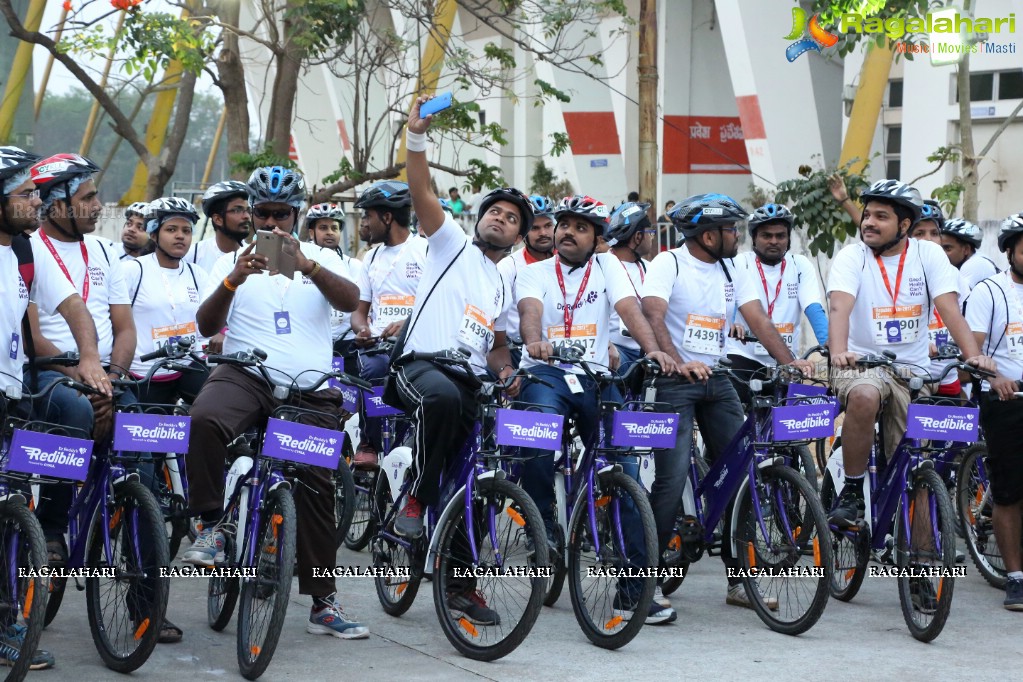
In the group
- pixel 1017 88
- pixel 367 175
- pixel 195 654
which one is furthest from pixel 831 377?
pixel 1017 88

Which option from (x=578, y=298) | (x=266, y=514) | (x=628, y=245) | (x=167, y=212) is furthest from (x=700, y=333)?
(x=167, y=212)

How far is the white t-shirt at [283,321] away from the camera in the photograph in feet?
22.1

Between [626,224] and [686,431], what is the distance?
10.4 feet

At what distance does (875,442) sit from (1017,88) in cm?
1414

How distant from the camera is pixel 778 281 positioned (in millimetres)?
9688

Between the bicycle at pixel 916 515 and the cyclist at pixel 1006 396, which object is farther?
the cyclist at pixel 1006 396

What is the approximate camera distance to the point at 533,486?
7.29 meters

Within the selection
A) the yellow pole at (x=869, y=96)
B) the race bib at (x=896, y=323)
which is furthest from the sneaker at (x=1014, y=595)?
the yellow pole at (x=869, y=96)

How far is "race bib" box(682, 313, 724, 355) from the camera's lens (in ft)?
25.0

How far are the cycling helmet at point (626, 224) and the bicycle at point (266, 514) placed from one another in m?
4.20

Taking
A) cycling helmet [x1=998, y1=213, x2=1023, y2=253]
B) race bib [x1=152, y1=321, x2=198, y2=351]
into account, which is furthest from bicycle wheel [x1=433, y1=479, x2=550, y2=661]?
cycling helmet [x1=998, y1=213, x2=1023, y2=253]

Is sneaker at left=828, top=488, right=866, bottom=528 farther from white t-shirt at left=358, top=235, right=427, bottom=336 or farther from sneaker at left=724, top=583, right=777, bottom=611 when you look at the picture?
white t-shirt at left=358, top=235, right=427, bottom=336

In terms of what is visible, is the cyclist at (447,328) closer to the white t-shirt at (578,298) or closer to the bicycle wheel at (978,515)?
the white t-shirt at (578,298)

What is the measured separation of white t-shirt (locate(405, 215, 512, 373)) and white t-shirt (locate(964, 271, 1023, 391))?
285 centimetres
